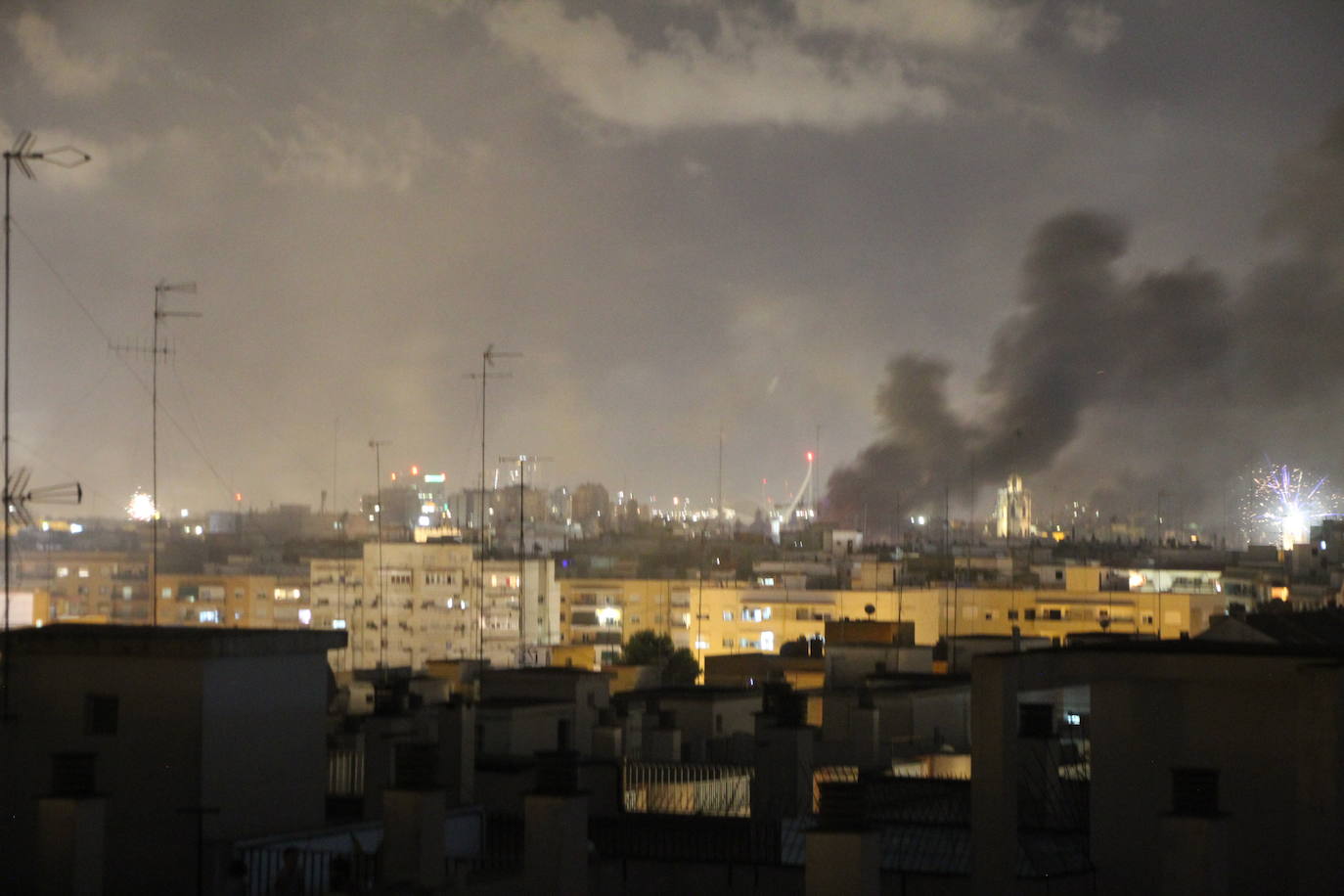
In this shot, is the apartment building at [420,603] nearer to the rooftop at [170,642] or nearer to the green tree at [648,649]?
the green tree at [648,649]

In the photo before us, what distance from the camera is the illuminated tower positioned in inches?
2184

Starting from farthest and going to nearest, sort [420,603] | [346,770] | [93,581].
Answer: [420,603]
[93,581]
[346,770]

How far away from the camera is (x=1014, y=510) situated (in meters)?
57.2

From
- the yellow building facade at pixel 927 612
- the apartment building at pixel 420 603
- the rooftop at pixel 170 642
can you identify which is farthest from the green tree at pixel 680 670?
the rooftop at pixel 170 642

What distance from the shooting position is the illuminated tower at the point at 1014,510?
5548 cm

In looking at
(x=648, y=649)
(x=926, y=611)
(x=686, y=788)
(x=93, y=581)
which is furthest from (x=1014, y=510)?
(x=686, y=788)

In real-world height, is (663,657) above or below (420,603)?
below

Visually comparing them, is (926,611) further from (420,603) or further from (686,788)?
(686,788)

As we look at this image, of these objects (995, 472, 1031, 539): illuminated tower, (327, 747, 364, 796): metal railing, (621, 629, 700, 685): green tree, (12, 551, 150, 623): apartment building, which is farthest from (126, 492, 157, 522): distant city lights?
(995, 472, 1031, 539): illuminated tower

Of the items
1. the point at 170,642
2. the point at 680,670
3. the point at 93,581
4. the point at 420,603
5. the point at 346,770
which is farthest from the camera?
the point at 420,603

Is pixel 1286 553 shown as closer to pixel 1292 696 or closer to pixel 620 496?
pixel 620 496

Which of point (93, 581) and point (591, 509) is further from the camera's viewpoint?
point (591, 509)

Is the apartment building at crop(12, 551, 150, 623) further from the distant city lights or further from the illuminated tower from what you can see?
the illuminated tower

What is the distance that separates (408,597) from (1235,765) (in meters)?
35.1
